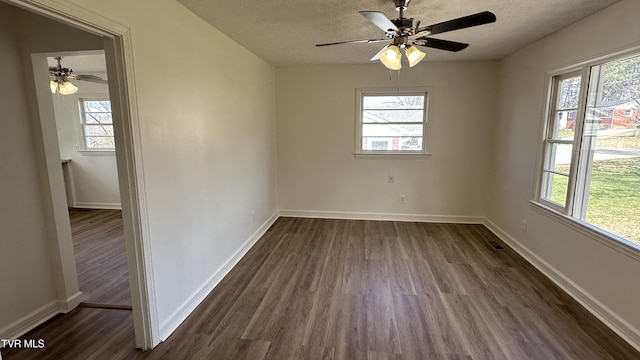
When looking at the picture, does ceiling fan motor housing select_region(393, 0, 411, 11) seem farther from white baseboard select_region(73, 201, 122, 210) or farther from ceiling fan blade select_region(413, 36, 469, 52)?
white baseboard select_region(73, 201, 122, 210)

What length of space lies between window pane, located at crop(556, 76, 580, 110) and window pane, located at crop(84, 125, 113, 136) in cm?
671

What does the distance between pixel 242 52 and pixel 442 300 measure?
3.32 metres

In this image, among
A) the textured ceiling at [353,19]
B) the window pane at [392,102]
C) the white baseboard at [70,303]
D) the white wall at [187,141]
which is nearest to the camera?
the white wall at [187,141]

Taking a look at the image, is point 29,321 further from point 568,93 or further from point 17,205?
point 568,93

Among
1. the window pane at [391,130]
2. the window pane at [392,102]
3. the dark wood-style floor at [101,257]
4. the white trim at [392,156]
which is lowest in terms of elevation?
the dark wood-style floor at [101,257]

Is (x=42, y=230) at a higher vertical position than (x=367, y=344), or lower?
higher

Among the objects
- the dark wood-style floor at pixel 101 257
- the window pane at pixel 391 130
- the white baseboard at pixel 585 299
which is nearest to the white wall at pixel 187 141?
the dark wood-style floor at pixel 101 257

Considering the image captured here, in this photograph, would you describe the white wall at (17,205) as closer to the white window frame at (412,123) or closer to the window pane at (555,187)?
the white window frame at (412,123)

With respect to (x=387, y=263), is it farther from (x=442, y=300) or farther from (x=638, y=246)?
(x=638, y=246)

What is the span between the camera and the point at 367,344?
2098mm

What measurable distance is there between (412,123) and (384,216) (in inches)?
60.8

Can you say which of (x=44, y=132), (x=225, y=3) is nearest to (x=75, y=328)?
(x=44, y=132)

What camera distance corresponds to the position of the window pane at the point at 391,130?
4707mm

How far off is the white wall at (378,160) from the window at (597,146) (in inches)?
54.3
